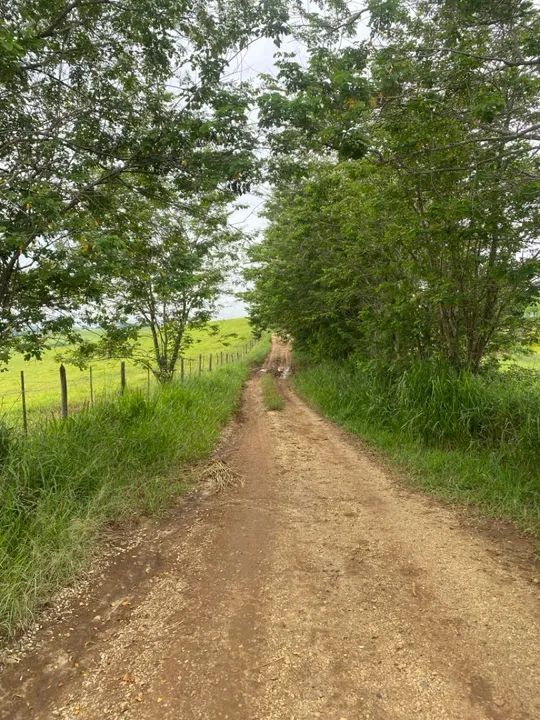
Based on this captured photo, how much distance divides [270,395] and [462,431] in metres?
6.87

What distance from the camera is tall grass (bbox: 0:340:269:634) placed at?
3219 millimetres

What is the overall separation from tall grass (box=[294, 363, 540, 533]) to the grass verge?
217 centimetres

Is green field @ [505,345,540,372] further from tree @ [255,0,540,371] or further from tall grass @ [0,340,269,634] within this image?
tall grass @ [0,340,269,634]

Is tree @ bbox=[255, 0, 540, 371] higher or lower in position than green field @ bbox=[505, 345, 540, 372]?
higher

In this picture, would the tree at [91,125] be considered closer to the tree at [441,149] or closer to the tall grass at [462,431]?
the tree at [441,149]

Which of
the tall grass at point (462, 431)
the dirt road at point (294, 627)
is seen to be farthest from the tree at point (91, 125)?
the tall grass at point (462, 431)

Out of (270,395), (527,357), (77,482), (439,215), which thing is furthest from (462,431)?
(527,357)

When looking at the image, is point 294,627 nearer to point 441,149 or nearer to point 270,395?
point 441,149

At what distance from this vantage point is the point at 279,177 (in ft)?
16.2

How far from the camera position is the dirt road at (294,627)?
2.30 m

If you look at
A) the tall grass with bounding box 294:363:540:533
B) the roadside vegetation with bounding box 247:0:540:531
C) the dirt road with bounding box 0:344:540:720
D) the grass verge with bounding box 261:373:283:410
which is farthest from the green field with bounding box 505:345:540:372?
the dirt road with bounding box 0:344:540:720

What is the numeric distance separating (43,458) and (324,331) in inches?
444

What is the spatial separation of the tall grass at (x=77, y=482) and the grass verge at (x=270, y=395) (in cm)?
394

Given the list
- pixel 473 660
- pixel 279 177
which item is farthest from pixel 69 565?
pixel 279 177
